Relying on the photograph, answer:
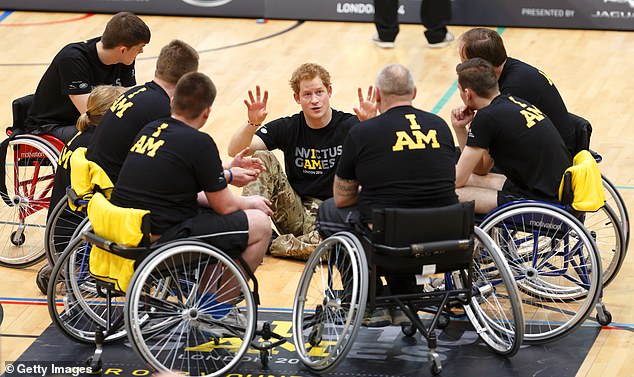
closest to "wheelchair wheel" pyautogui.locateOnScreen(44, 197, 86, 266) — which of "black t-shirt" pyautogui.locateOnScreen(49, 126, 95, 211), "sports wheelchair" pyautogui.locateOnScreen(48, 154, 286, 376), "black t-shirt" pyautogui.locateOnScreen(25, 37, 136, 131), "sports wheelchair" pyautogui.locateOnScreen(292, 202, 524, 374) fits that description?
"black t-shirt" pyautogui.locateOnScreen(49, 126, 95, 211)

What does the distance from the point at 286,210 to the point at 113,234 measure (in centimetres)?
163

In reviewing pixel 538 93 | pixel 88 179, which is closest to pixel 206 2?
pixel 538 93

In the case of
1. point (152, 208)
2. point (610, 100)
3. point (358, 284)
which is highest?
point (152, 208)

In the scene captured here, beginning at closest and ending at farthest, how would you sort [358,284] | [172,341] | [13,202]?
1. [358,284]
2. [172,341]
3. [13,202]

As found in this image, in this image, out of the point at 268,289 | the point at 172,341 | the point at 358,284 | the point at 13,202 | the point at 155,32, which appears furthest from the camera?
the point at 155,32

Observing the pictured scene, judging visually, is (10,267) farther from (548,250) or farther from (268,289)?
(548,250)

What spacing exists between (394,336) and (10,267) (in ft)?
7.37

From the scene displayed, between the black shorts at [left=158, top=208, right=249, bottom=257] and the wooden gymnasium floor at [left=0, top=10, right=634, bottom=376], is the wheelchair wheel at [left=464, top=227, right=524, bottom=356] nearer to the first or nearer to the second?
the black shorts at [left=158, top=208, right=249, bottom=257]

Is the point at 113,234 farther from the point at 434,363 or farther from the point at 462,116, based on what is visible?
the point at 462,116

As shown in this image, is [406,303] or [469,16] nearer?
[406,303]

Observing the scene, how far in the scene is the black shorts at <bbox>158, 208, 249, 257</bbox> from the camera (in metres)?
4.70

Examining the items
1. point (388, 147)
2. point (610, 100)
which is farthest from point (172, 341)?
point (610, 100)

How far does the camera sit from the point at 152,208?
15.3 feet

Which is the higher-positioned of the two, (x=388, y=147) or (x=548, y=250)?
(x=388, y=147)
